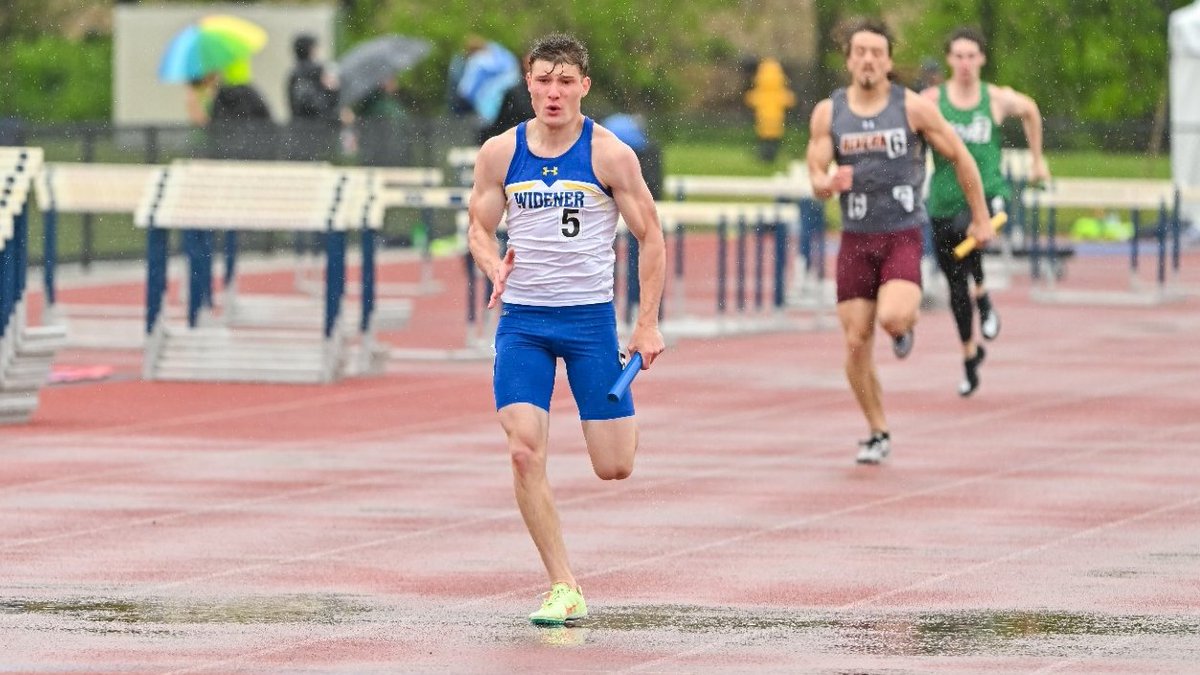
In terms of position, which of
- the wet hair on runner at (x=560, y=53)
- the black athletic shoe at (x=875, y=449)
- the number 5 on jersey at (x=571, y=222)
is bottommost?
the black athletic shoe at (x=875, y=449)

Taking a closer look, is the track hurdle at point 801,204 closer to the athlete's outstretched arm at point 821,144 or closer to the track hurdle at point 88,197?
the track hurdle at point 88,197

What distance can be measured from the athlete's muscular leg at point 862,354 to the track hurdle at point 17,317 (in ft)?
14.0

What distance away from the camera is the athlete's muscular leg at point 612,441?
965 centimetres

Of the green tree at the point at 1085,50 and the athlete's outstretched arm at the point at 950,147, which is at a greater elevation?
the green tree at the point at 1085,50

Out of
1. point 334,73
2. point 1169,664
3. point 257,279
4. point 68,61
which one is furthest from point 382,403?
point 68,61

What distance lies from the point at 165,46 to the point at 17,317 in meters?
24.3

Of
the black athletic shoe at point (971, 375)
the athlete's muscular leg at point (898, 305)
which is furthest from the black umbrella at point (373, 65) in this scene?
the athlete's muscular leg at point (898, 305)

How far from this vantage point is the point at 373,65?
119ft

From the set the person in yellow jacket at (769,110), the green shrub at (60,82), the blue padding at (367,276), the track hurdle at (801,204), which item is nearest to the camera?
the blue padding at (367,276)

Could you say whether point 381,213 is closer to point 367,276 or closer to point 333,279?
point 367,276

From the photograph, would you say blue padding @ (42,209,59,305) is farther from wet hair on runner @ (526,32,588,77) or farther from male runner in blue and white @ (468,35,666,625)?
wet hair on runner @ (526,32,588,77)

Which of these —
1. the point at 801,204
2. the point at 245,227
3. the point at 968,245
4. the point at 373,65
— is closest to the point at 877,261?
the point at 968,245

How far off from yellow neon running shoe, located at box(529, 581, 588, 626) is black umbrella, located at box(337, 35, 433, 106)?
2664 cm

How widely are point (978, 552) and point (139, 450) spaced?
16.4 ft
